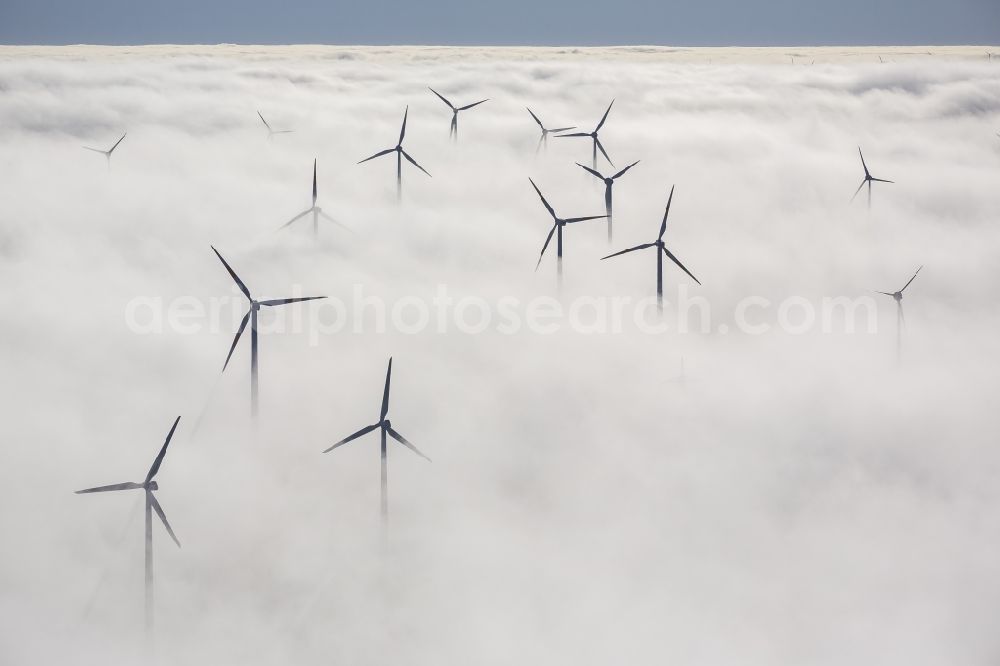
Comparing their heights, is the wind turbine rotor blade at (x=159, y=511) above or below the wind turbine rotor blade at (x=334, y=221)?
below

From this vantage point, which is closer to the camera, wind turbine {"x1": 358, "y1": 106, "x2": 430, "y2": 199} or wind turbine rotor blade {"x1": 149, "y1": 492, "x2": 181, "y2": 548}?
wind turbine rotor blade {"x1": 149, "y1": 492, "x2": 181, "y2": 548}

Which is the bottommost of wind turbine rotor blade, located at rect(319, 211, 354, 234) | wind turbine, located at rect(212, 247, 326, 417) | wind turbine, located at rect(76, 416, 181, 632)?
wind turbine, located at rect(76, 416, 181, 632)

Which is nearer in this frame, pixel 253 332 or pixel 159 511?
pixel 159 511

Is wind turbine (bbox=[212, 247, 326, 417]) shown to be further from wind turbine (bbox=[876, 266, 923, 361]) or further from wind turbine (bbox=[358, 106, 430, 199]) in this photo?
wind turbine (bbox=[358, 106, 430, 199])

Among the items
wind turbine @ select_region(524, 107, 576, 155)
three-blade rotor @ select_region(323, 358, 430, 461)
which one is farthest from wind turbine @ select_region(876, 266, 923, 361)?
wind turbine @ select_region(524, 107, 576, 155)

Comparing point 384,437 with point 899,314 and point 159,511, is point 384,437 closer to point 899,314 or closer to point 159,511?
point 159,511

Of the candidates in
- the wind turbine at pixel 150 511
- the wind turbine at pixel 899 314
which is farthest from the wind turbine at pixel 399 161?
the wind turbine at pixel 150 511

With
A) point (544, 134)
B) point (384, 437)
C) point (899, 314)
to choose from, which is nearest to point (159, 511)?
point (384, 437)

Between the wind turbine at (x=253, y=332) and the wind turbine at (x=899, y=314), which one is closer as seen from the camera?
the wind turbine at (x=253, y=332)

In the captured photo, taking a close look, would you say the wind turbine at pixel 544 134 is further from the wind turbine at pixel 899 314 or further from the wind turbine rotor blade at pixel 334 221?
the wind turbine at pixel 899 314

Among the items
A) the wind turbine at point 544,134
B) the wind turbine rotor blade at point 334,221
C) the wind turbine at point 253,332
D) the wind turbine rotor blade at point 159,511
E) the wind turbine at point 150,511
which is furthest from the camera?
the wind turbine at point 544,134

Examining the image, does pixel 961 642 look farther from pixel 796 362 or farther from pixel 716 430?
pixel 796 362
